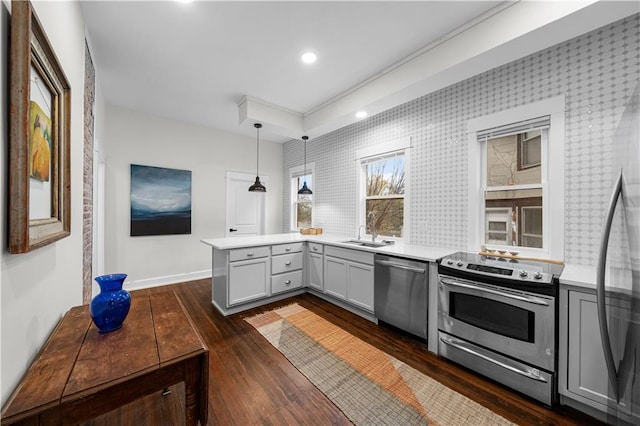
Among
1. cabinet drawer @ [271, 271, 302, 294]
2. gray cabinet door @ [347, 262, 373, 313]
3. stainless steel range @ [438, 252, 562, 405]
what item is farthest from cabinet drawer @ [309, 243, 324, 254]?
stainless steel range @ [438, 252, 562, 405]

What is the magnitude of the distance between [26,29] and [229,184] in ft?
14.2

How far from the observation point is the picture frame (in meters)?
0.83

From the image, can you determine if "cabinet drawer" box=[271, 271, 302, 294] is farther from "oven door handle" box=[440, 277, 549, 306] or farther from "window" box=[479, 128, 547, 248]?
"window" box=[479, 128, 547, 248]

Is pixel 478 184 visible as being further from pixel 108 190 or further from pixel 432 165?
pixel 108 190

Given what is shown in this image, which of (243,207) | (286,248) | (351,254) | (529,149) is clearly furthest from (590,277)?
(243,207)

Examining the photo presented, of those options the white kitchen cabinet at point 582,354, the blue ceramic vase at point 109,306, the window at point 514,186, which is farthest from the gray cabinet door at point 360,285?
the blue ceramic vase at point 109,306

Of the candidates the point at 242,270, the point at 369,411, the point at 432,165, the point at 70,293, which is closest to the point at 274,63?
the point at 432,165

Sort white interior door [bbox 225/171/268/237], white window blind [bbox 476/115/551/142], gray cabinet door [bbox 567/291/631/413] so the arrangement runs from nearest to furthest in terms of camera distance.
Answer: gray cabinet door [bbox 567/291/631/413] < white window blind [bbox 476/115/551/142] < white interior door [bbox 225/171/268/237]

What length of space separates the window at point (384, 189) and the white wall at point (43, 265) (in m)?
3.21

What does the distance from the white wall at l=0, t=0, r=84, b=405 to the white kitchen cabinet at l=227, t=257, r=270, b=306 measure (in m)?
1.45

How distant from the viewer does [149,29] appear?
7.38ft

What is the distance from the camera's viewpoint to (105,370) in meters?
1.00

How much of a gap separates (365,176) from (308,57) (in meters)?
1.96

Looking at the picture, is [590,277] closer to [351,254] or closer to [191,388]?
[351,254]
